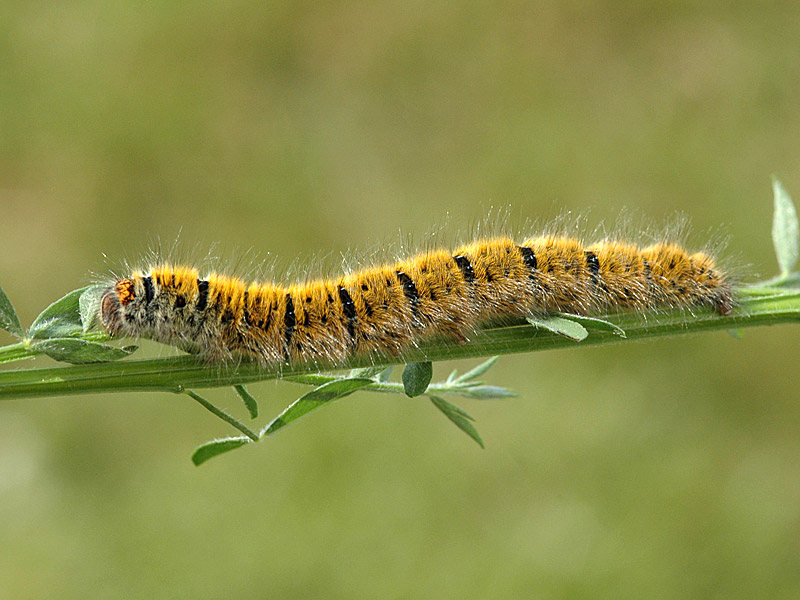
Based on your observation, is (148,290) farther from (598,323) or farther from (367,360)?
(598,323)

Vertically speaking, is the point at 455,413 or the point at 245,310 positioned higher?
the point at 245,310

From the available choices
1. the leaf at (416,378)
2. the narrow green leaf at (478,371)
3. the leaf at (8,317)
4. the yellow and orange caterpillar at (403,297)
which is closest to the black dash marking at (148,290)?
the yellow and orange caterpillar at (403,297)

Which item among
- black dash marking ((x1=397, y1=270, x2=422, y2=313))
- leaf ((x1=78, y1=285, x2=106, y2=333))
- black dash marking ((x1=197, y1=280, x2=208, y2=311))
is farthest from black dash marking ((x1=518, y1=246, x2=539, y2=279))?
leaf ((x1=78, y1=285, x2=106, y2=333))

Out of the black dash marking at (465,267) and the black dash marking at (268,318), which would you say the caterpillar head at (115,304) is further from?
the black dash marking at (465,267)

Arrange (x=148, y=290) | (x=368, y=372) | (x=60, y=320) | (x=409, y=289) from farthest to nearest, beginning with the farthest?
1. (x=409, y=289)
2. (x=148, y=290)
3. (x=368, y=372)
4. (x=60, y=320)

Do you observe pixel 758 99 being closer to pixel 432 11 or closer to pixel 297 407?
pixel 432 11

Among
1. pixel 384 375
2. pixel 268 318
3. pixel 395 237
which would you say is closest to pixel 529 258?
pixel 384 375

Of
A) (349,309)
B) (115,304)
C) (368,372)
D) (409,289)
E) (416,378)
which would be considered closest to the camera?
(416,378)
